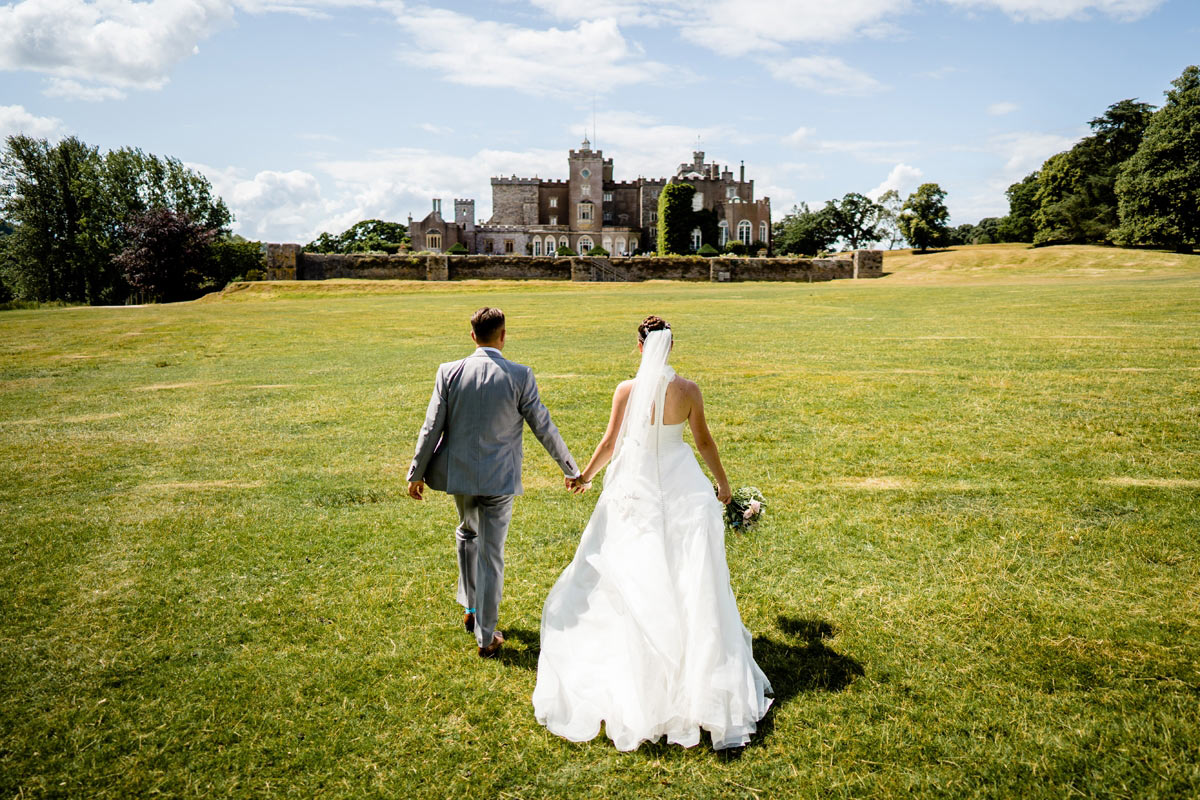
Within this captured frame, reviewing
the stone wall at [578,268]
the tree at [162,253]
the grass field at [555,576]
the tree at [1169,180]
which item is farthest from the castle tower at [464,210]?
the grass field at [555,576]

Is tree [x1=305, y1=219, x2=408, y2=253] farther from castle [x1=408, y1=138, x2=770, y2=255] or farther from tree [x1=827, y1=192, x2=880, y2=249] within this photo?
tree [x1=827, y1=192, x2=880, y2=249]

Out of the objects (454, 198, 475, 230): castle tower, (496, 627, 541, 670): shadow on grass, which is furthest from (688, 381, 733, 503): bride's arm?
(454, 198, 475, 230): castle tower

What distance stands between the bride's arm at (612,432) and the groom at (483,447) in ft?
0.48

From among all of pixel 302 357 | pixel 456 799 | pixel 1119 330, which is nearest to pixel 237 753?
pixel 456 799

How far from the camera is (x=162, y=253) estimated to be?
177 ft

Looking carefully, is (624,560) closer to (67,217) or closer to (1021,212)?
(67,217)

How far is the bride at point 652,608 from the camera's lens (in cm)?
374

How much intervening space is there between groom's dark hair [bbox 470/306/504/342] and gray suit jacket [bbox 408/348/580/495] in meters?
0.09

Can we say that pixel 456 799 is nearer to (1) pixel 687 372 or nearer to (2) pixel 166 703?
(2) pixel 166 703

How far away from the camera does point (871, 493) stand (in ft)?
24.5

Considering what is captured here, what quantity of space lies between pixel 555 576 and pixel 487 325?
92.4 inches

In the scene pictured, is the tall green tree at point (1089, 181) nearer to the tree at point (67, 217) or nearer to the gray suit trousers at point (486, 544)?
the gray suit trousers at point (486, 544)

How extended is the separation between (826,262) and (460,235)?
56687 mm

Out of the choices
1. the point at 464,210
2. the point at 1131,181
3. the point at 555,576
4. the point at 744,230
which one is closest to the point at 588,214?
the point at 744,230
